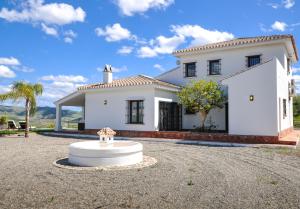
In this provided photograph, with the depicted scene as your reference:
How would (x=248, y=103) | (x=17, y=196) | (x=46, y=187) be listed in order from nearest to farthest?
(x=17, y=196), (x=46, y=187), (x=248, y=103)

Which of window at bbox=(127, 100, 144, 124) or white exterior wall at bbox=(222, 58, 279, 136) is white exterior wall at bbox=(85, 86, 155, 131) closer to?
window at bbox=(127, 100, 144, 124)

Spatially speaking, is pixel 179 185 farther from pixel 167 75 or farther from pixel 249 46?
pixel 167 75

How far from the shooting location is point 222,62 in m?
20.2

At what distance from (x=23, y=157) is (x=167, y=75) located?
13985mm

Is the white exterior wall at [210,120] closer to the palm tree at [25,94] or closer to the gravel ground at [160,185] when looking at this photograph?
the gravel ground at [160,185]

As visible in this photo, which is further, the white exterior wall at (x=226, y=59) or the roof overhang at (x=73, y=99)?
the roof overhang at (x=73, y=99)

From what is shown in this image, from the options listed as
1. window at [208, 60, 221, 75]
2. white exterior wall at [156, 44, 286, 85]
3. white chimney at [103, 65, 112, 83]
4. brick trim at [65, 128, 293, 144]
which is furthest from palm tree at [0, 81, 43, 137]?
window at [208, 60, 221, 75]

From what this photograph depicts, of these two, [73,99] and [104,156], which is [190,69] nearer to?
[73,99]

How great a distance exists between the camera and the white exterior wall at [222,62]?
60.4 feet

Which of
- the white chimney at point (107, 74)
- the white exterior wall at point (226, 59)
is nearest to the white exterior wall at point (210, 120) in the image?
the white exterior wall at point (226, 59)

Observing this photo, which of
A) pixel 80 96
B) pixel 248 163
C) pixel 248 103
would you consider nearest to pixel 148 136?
pixel 248 103

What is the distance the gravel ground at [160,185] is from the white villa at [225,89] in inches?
219

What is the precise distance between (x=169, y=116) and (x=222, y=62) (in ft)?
17.3

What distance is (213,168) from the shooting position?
8.58 m
